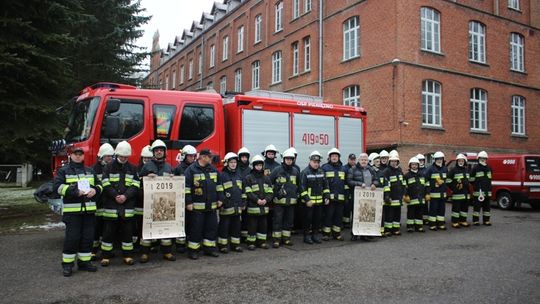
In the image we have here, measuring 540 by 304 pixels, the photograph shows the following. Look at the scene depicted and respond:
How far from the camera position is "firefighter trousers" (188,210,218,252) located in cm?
689

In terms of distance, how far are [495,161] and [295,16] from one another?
51.0ft

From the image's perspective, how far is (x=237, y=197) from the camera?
24.3 ft

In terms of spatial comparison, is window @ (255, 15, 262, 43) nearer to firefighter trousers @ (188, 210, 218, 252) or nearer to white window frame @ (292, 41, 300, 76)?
white window frame @ (292, 41, 300, 76)

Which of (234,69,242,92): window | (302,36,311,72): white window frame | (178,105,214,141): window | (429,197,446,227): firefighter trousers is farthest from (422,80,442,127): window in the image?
(234,69,242,92): window

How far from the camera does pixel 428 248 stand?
784 centimetres

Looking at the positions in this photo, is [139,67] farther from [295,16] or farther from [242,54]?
[242,54]

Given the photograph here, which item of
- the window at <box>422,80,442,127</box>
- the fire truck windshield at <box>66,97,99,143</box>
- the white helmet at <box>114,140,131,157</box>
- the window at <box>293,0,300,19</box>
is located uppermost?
the window at <box>293,0,300,19</box>

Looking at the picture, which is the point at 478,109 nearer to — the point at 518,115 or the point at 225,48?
the point at 518,115

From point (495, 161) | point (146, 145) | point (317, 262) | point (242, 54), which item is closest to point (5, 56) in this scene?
point (146, 145)

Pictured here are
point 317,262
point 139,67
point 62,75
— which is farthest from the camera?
point 139,67

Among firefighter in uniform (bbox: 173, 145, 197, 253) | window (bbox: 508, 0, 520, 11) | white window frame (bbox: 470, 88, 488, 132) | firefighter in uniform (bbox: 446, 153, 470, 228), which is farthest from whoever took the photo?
window (bbox: 508, 0, 520, 11)

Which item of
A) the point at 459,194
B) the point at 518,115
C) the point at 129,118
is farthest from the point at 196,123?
the point at 518,115

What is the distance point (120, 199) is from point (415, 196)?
630 centimetres

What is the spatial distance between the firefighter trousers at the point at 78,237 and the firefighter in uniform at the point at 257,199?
2.65 metres
